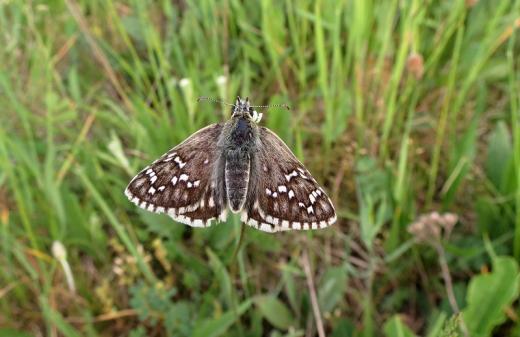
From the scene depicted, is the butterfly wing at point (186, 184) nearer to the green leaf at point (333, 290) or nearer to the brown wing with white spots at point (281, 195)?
the brown wing with white spots at point (281, 195)

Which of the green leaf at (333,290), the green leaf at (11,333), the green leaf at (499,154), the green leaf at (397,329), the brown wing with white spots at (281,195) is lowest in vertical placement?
the green leaf at (397,329)

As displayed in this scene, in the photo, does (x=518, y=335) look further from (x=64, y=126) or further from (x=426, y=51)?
(x=64, y=126)

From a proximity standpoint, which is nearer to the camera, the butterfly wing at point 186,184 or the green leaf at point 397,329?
the butterfly wing at point 186,184

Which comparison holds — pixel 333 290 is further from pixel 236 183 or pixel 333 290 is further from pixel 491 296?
pixel 236 183

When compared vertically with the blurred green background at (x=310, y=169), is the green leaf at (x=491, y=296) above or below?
below

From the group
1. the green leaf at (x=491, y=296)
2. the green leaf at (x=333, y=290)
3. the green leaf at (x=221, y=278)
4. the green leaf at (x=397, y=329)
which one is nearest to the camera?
the green leaf at (x=397, y=329)

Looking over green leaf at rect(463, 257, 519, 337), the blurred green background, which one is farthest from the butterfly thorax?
green leaf at rect(463, 257, 519, 337)

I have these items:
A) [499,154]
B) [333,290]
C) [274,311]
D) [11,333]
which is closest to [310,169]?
[333,290]

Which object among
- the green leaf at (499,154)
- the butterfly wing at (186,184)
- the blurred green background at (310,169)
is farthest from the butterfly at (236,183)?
the green leaf at (499,154)
